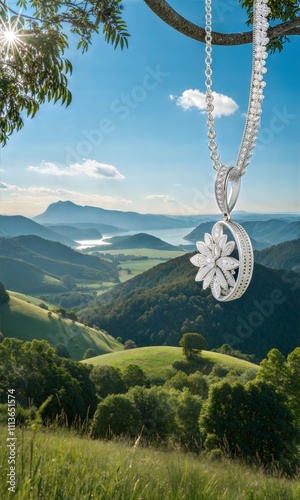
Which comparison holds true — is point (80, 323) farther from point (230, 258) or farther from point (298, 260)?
point (230, 258)

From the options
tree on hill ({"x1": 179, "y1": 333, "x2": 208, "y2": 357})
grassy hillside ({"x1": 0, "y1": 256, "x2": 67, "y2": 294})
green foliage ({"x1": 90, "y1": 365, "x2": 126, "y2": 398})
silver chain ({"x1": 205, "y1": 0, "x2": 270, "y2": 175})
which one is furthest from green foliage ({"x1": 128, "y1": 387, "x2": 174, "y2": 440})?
grassy hillside ({"x1": 0, "y1": 256, "x2": 67, "y2": 294})

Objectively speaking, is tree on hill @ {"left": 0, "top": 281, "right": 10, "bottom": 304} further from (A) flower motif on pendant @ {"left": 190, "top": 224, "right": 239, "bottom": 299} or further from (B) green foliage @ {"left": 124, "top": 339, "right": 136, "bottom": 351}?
(A) flower motif on pendant @ {"left": 190, "top": 224, "right": 239, "bottom": 299}

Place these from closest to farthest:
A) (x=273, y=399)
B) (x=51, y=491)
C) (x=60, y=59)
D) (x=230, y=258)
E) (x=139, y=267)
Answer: (x=51, y=491), (x=230, y=258), (x=60, y=59), (x=273, y=399), (x=139, y=267)

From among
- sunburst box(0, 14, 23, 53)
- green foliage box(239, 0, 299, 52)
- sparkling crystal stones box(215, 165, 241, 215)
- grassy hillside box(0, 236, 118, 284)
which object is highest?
green foliage box(239, 0, 299, 52)

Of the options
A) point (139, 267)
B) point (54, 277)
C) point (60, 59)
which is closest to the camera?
point (60, 59)

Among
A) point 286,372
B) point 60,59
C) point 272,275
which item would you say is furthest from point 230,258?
point 272,275
